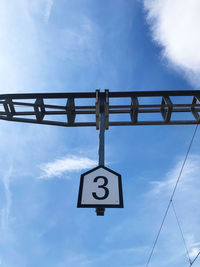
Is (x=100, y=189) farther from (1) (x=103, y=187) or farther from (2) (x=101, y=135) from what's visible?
Result: (2) (x=101, y=135)

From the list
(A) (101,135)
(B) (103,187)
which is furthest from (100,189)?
(A) (101,135)

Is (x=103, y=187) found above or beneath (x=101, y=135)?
beneath

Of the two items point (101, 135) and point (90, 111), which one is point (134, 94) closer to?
point (90, 111)

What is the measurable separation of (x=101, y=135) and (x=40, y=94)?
6.30ft

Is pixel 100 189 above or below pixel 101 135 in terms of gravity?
below

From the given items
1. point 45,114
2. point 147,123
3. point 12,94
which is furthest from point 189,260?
point 12,94

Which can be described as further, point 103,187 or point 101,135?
point 101,135

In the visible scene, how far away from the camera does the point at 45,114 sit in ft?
13.6

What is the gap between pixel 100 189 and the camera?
2.18m

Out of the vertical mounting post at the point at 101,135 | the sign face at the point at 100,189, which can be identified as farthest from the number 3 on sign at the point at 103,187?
the vertical mounting post at the point at 101,135

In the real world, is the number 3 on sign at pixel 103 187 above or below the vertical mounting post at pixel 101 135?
below

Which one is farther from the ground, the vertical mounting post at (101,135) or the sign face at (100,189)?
the vertical mounting post at (101,135)

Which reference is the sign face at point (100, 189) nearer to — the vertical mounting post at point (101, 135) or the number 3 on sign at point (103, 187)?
the number 3 on sign at point (103, 187)

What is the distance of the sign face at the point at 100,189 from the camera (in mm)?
2066
